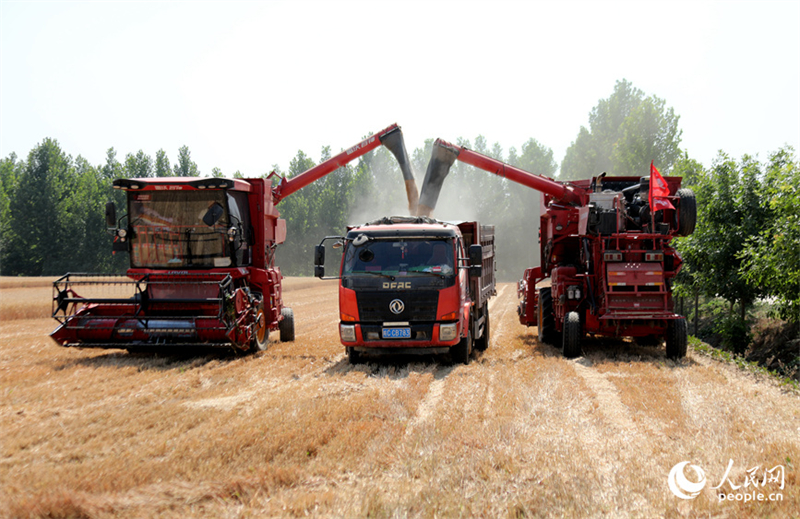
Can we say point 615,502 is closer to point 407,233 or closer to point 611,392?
point 611,392

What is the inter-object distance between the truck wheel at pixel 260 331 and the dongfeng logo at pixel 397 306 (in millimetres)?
3260

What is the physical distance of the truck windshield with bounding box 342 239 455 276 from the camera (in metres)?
10.4

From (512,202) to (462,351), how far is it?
228 feet

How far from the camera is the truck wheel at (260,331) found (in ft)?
39.9

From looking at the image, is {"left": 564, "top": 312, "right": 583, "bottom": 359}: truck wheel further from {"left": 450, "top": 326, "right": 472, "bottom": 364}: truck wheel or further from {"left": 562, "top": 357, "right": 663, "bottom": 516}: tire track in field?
{"left": 562, "top": 357, "right": 663, "bottom": 516}: tire track in field

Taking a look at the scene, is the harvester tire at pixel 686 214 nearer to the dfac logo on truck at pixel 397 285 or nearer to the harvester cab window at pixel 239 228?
the dfac logo on truck at pixel 397 285

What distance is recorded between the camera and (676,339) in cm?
1173

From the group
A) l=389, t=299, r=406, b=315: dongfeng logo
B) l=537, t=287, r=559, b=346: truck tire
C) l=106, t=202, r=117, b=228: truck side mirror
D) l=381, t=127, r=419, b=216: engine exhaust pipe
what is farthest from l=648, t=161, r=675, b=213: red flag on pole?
l=106, t=202, r=117, b=228: truck side mirror

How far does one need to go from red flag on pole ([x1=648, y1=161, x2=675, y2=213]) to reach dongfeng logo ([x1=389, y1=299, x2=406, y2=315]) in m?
5.50

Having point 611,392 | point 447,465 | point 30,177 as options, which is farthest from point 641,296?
point 30,177

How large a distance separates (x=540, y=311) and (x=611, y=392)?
5477 millimetres

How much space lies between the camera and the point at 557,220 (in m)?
14.3

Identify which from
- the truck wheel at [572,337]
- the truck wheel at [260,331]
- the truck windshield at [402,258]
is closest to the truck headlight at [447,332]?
the truck windshield at [402,258]

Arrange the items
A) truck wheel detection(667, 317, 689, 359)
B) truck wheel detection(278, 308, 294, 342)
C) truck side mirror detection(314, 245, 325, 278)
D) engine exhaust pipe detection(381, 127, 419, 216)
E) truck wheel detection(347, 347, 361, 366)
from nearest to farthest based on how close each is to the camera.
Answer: truck side mirror detection(314, 245, 325, 278) < truck wheel detection(347, 347, 361, 366) < truck wheel detection(667, 317, 689, 359) < truck wheel detection(278, 308, 294, 342) < engine exhaust pipe detection(381, 127, 419, 216)
